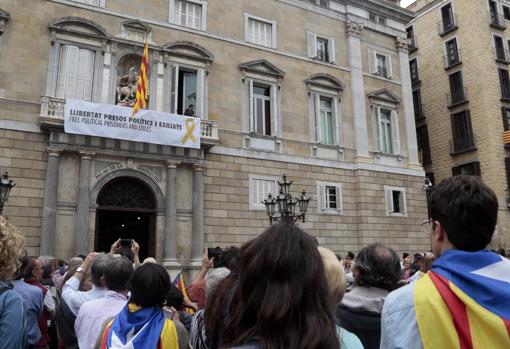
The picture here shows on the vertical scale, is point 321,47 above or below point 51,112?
above

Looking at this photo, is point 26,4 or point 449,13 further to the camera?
point 449,13

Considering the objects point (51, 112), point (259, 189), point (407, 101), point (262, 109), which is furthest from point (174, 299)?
point (407, 101)

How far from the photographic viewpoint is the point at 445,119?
94.4 feet

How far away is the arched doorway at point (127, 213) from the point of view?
53.6ft

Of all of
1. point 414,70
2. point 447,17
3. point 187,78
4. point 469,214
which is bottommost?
point 469,214

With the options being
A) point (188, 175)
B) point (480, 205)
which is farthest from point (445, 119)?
point (480, 205)

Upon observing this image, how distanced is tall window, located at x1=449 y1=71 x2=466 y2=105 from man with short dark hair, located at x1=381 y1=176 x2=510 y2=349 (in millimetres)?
28464

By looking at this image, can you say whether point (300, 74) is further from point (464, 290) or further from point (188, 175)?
point (464, 290)

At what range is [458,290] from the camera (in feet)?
6.48

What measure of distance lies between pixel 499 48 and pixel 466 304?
3154 centimetres

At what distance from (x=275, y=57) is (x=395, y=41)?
315 inches

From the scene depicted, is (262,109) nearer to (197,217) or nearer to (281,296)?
(197,217)

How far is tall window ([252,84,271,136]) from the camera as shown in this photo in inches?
770

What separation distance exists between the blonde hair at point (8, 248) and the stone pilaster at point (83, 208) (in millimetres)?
12384
